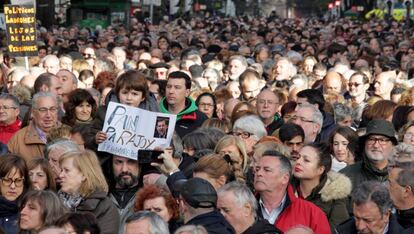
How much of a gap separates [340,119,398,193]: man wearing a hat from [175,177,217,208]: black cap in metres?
2.05

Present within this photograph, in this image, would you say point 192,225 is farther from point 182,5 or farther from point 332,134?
point 182,5

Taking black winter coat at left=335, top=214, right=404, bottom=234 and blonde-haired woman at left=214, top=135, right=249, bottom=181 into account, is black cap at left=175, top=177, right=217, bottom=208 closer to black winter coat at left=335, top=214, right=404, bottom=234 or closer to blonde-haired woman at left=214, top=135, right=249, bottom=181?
black winter coat at left=335, top=214, right=404, bottom=234

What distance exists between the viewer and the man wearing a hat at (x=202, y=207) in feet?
27.4

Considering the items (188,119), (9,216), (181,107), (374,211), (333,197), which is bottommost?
(9,216)

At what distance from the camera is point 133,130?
10.8 m

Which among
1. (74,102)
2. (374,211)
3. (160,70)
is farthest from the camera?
(160,70)

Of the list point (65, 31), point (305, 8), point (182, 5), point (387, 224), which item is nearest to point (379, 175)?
point (387, 224)

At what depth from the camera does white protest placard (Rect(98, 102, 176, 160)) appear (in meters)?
10.6

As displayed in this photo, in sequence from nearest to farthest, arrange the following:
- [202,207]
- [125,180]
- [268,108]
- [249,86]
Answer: [202,207], [125,180], [268,108], [249,86]

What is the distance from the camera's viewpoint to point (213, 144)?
11195mm

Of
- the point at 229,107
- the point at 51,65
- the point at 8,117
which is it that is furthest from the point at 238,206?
the point at 51,65

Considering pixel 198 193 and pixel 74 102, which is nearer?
pixel 198 193

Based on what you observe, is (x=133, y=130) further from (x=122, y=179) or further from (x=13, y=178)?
(x=13, y=178)

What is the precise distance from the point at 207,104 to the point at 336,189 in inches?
189
